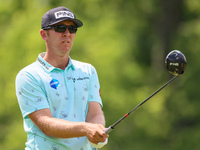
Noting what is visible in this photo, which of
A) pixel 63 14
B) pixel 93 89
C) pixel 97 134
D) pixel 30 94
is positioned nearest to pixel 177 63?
pixel 93 89

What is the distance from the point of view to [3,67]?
20391 millimetres

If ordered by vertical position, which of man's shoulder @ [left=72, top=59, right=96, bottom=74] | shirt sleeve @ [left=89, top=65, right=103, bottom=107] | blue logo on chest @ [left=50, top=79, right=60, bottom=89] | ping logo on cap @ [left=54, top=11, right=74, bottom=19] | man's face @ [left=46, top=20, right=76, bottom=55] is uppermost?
ping logo on cap @ [left=54, top=11, right=74, bottom=19]

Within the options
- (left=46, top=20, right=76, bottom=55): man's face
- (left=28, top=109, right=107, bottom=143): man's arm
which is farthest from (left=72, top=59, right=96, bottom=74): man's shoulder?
(left=28, top=109, right=107, bottom=143): man's arm

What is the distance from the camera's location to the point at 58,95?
16.3ft

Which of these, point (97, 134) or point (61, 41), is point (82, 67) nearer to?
point (61, 41)

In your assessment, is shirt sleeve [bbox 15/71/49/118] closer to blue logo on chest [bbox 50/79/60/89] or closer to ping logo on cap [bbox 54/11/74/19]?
blue logo on chest [bbox 50/79/60/89]

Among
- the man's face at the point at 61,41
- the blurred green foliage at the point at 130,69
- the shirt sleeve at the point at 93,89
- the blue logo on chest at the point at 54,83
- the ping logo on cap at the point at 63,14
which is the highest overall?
the ping logo on cap at the point at 63,14

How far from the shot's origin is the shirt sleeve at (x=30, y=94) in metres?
4.90

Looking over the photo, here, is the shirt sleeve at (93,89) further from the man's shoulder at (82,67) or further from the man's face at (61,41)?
the man's face at (61,41)

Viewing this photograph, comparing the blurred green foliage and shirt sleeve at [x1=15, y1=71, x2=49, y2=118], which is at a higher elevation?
shirt sleeve at [x1=15, y1=71, x2=49, y2=118]

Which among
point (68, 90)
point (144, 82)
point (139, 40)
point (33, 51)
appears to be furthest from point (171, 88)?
point (68, 90)

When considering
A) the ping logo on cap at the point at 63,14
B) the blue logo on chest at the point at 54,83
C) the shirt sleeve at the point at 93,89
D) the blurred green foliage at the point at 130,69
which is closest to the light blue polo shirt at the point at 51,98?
the blue logo on chest at the point at 54,83

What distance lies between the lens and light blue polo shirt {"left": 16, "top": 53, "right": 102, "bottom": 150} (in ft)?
16.1

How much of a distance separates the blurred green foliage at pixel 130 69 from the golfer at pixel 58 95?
503 inches
